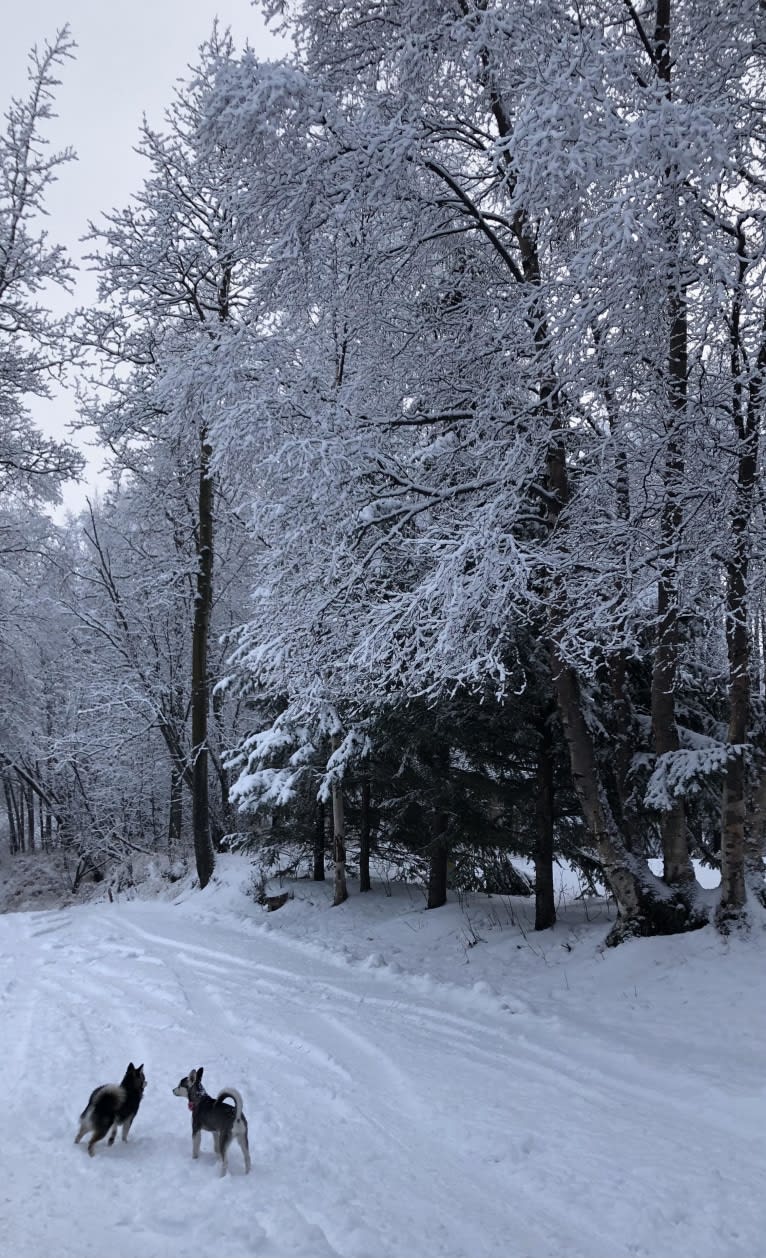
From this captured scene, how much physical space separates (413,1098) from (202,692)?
11.5 meters

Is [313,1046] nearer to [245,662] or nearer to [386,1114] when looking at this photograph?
[386,1114]

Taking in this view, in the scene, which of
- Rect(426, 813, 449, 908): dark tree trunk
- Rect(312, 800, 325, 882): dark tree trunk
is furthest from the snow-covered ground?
Rect(312, 800, 325, 882): dark tree trunk

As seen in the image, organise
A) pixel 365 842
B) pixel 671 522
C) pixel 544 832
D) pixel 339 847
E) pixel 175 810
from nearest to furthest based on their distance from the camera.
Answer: pixel 671 522, pixel 544 832, pixel 339 847, pixel 365 842, pixel 175 810

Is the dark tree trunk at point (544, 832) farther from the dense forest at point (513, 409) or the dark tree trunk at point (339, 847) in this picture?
the dark tree trunk at point (339, 847)

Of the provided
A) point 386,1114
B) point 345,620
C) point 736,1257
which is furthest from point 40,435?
point 736,1257

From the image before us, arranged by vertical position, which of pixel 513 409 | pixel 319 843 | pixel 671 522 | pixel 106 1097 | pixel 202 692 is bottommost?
pixel 319 843

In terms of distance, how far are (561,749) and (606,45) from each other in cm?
677

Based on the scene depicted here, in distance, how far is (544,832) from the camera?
9391 millimetres

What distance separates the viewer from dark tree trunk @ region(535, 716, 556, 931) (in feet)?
30.2

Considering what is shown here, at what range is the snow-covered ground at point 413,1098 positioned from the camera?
3484mm

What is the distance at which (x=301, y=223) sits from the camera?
6430 millimetres

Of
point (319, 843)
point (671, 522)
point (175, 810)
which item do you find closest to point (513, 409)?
point (671, 522)

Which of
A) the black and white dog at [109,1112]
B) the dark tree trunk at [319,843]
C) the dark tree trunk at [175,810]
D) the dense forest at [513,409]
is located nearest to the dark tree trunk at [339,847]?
the dark tree trunk at [319,843]

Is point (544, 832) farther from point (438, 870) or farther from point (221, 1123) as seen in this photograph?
point (221, 1123)
